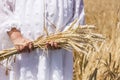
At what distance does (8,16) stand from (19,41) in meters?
0.13

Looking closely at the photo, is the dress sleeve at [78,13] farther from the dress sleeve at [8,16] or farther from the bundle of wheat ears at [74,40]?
the dress sleeve at [8,16]

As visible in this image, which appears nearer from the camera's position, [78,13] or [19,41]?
[19,41]

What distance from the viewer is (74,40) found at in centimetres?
229

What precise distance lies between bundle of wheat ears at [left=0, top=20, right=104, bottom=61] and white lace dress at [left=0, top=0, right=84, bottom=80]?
44 millimetres

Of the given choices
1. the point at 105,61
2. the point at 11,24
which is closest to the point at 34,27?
the point at 11,24

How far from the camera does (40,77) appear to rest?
90.7 inches

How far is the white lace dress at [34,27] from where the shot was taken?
230 cm

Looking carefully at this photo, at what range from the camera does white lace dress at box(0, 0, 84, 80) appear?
90.4 inches

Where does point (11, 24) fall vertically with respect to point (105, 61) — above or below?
above

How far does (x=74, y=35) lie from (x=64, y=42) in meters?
0.05

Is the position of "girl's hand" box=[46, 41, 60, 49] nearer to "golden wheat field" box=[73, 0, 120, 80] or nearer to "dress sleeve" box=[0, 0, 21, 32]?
"dress sleeve" box=[0, 0, 21, 32]

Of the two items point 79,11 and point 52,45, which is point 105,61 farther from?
point 52,45

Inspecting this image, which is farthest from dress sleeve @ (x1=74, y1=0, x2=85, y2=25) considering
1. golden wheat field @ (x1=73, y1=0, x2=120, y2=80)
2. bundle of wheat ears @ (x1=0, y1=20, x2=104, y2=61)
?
golden wheat field @ (x1=73, y1=0, x2=120, y2=80)

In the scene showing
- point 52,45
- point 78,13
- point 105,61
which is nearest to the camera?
point 52,45
